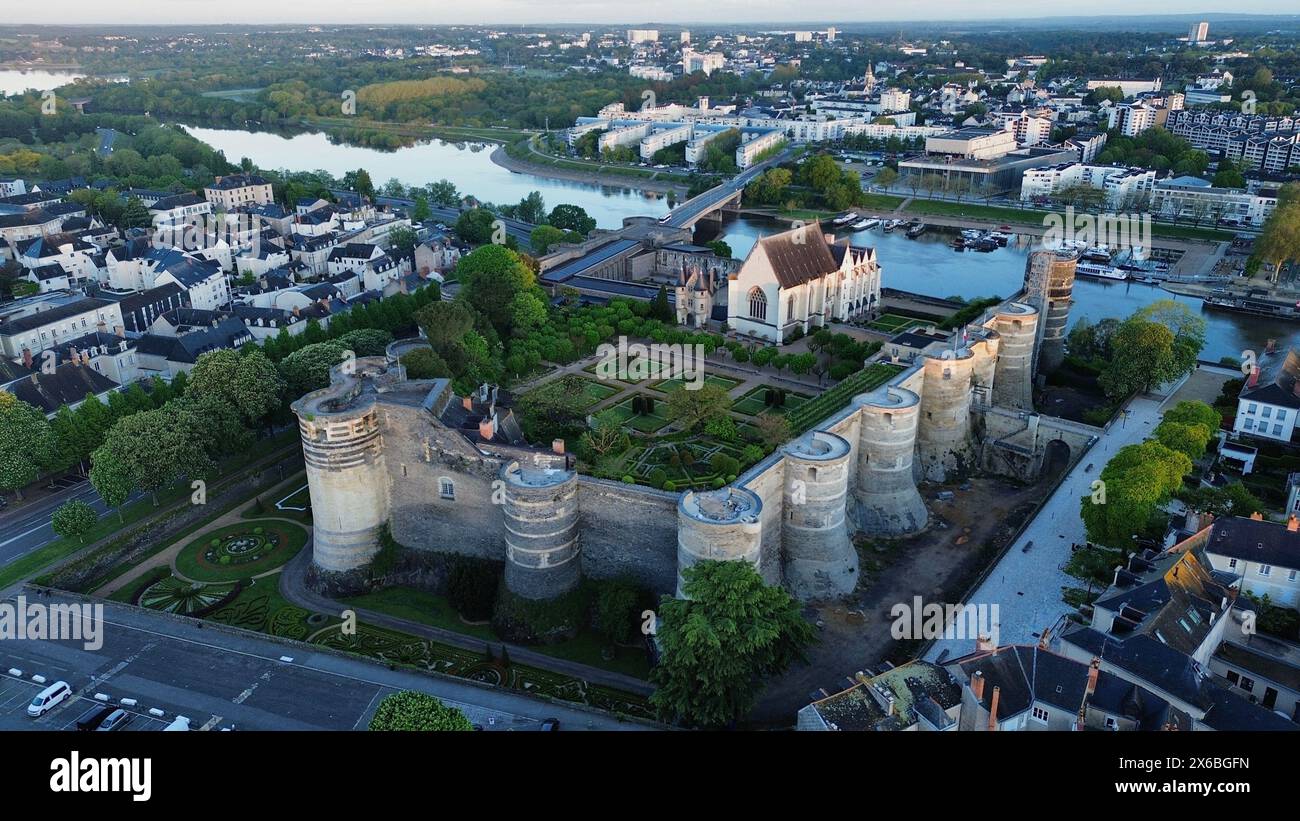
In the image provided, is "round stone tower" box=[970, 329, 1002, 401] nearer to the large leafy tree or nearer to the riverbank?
the large leafy tree

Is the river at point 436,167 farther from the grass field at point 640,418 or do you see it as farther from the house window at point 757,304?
the grass field at point 640,418

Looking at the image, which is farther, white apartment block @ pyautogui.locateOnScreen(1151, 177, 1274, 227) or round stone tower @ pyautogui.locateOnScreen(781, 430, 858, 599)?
white apartment block @ pyautogui.locateOnScreen(1151, 177, 1274, 227)

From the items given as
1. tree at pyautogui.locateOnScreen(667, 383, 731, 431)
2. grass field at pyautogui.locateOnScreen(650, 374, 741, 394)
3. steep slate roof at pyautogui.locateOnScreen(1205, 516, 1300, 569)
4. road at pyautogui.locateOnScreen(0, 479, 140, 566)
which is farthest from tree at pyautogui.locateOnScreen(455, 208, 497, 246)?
steep slate roof at pyautogui.locateOnScreen(1205, 516, 1300, 569)

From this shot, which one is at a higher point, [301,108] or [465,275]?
[301,108]

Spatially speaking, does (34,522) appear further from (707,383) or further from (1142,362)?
(1142,362)

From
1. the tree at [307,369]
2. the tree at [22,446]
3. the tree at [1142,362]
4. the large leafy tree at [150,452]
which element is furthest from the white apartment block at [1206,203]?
the tree at [22,446]

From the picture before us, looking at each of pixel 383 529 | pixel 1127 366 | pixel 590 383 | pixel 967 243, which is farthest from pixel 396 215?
pixel 1127 366

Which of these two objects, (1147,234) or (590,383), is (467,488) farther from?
(1147,234)
